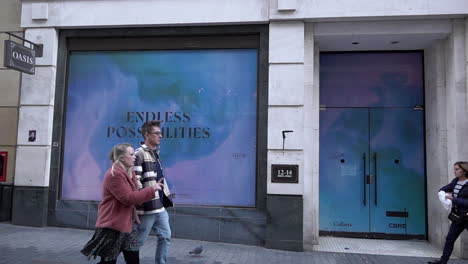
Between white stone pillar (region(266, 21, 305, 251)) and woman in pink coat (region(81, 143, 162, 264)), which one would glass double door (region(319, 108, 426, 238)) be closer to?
white stone pillar (region(266, 21, 305, 251))

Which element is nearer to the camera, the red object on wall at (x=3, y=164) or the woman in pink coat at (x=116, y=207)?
the woman in pink coat at (x=116, y=207)

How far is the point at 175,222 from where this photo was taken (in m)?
7.64

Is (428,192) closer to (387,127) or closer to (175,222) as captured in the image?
(387,127)

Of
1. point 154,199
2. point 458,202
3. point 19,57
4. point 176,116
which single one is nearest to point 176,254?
point 154,199

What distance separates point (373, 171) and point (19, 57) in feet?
24.9

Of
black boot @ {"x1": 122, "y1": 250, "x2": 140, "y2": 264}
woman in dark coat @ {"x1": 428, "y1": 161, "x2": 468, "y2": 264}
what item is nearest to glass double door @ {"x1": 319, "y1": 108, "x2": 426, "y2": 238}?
woman in dark coat @ {"x1": 428, "y1": 161, "x2": 468, "y2": 264}

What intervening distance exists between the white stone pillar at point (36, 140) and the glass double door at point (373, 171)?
231 inches

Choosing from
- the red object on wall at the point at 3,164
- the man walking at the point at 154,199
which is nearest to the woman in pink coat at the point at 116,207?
the man walking at the point at 154,199

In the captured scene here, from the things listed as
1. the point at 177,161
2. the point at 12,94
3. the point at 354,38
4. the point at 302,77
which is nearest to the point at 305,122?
the point at 302,77

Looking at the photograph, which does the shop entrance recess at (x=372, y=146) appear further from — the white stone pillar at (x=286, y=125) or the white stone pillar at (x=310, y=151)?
the white stone pillar at (x=286, y=125)

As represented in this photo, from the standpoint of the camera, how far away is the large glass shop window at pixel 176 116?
306 inches

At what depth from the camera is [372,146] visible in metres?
8.34

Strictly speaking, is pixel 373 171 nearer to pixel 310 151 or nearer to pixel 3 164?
pixel 310 151

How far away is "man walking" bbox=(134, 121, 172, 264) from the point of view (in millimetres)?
4438
